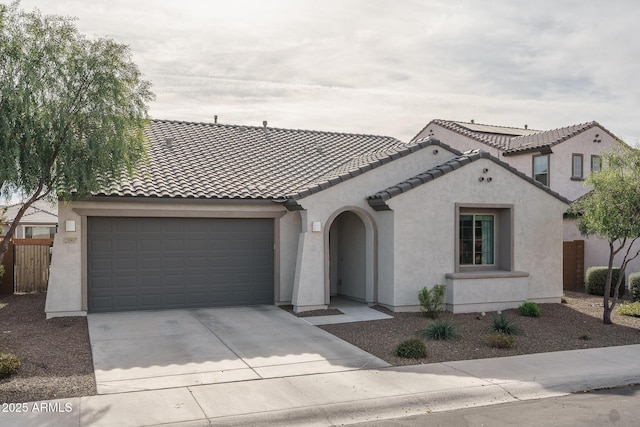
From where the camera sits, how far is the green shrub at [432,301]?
14.3m

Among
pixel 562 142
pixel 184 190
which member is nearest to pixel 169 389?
pixel 184 190

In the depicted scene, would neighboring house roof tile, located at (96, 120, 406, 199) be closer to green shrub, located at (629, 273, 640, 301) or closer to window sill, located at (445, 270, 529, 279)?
window sill, located at (445, 270, 529, 279)

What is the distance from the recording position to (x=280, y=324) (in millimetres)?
13250

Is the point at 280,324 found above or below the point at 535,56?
below

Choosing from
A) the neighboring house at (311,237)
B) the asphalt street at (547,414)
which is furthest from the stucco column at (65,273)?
the asphalt street at (547,414)

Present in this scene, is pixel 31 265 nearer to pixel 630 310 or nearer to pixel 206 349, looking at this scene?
pixel 206 349

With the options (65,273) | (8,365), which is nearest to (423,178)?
(65,273)

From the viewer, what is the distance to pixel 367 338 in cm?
1194

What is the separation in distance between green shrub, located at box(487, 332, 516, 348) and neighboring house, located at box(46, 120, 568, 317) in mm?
3238

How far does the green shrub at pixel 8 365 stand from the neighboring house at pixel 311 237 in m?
4.87

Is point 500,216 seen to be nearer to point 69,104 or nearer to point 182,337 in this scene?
point 182,337

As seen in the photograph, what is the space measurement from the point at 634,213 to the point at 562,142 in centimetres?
1113

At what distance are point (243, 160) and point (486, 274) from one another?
26.4 feet

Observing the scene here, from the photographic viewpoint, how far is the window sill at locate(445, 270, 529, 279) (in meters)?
15.0
